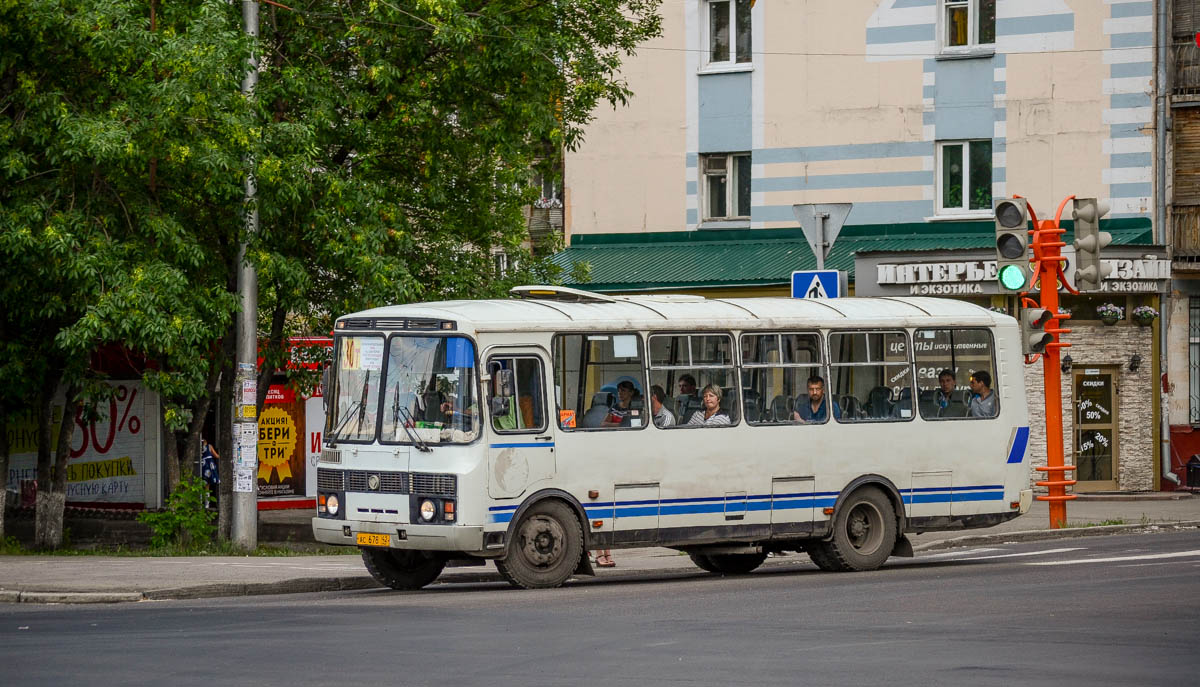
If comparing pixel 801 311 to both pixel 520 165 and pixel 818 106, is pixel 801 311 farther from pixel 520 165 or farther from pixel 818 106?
pixel 818 106

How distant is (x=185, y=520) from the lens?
2348 cm

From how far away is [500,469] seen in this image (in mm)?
16359

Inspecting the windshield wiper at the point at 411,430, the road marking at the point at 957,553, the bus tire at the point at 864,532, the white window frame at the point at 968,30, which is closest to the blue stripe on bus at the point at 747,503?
the bus tire at the point at 864,532

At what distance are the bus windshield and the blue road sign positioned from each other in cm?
548

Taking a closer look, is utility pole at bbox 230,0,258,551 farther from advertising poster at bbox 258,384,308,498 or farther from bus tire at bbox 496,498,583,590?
bus tire at bbox 496,498,583,590

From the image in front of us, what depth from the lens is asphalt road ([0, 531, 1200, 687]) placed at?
10.5 meters

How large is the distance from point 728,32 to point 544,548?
70.1 feet

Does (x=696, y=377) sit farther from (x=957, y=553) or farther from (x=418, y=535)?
(x=957, y=553)

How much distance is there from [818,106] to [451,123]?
511 inches

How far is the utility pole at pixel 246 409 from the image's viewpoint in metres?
22.5

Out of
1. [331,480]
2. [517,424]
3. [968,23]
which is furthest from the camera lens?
[968,23]

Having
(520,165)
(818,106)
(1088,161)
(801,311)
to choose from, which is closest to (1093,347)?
(1088,161)

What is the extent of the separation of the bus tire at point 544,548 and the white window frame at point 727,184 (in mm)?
20124

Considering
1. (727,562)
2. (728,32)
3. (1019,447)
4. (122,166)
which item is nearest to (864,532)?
(727,562)
